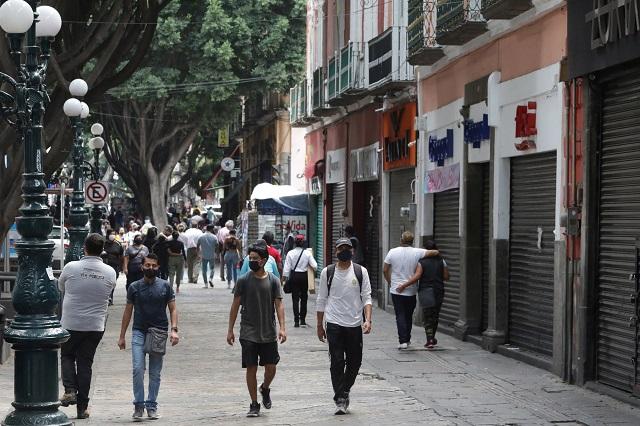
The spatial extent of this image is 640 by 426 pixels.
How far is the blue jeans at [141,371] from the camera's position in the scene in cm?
1266

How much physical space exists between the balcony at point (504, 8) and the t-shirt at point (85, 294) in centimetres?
712

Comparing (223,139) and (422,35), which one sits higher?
(223,139)

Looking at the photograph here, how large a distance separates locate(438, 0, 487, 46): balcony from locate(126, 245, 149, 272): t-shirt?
8.35m

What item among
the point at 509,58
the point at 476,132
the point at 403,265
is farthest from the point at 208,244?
the point at 509,58

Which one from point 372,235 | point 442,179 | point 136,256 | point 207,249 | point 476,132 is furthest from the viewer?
point 207,249

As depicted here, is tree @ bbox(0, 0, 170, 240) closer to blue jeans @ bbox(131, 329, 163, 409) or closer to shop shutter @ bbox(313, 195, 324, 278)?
blue jeans @ bbox(131, 329, 163, 409)

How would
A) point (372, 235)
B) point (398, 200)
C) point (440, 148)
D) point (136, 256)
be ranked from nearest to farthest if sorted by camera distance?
point (440, 148) → point (398, 200) → point (136, 256) → point (372, 235)

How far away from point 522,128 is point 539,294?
212 centimetres

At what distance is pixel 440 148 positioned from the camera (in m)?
22.6

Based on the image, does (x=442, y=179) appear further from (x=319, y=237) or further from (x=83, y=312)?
(x=319, y=237)

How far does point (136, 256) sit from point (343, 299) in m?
14.7

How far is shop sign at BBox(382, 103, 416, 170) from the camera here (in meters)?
25.2

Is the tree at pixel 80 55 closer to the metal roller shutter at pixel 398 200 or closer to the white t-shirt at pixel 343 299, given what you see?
the metal roller shutter at pixel 398 200

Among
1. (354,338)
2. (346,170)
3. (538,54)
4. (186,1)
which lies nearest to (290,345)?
(538,54)
